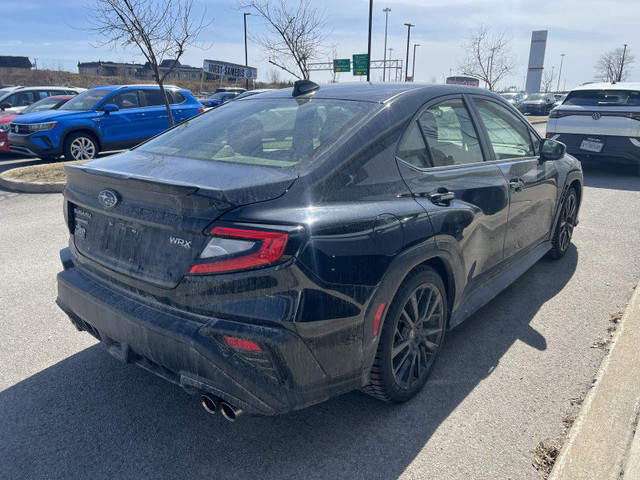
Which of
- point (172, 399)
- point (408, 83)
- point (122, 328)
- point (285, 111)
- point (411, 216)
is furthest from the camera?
point (408, 83)

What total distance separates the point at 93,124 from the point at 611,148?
10401 millimetres

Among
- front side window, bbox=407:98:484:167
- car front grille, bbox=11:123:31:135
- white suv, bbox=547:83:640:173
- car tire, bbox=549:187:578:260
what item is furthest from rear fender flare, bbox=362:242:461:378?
car front grille, bbox=11:123:31:135

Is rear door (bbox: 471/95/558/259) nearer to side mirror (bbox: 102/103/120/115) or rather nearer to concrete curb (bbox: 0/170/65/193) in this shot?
concrete curb (bbox: 0/170/65/193)

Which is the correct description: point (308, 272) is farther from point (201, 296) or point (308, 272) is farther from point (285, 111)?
point (285, 111)

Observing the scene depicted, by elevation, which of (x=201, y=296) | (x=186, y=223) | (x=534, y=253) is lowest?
(x=534, y=253)

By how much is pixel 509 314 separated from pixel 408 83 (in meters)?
1.95

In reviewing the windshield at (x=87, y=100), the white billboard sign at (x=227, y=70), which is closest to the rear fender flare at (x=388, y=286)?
the windshield at (x=87, y=100)

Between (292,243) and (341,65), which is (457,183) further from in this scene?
(341,65)

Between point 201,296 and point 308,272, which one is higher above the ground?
point 308,272

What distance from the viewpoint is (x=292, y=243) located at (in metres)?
1.97

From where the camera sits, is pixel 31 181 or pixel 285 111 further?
pixel 31 181

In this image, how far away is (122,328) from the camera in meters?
2.29

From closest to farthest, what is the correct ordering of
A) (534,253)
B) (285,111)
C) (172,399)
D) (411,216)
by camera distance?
(411,216) < (172,399) < (285,111) < (534,253)

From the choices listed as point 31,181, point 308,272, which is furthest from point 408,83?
point 31,181
